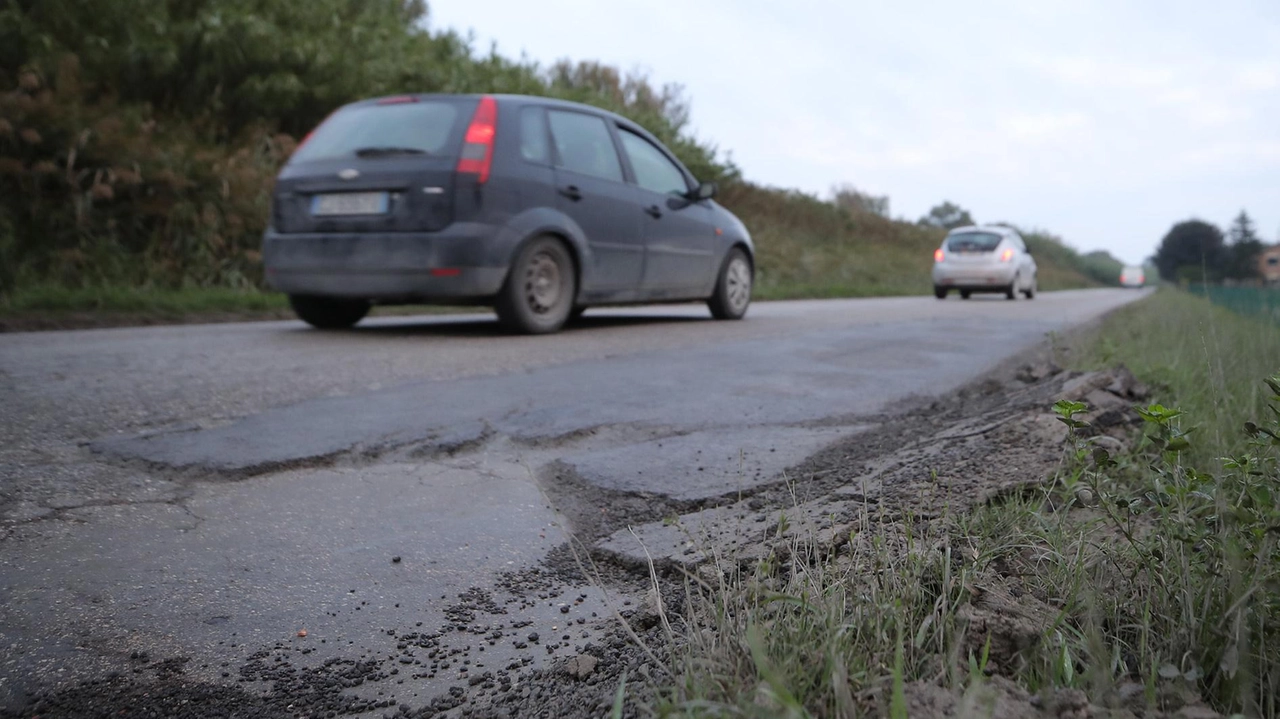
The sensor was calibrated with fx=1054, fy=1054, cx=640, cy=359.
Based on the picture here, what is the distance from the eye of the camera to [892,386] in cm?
512

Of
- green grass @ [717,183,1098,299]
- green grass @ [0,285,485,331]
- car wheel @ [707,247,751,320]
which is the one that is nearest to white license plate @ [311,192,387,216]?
green grass @ [0,285,485,331]

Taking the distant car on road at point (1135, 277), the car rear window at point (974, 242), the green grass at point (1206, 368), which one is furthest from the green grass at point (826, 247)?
the distant car on road at point (1135, 277)

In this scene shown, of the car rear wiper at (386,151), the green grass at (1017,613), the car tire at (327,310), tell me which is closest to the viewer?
the green grass at (1017,613)

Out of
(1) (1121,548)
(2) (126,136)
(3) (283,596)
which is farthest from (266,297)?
(1) (1121,548)

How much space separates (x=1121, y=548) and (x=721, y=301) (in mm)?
7251

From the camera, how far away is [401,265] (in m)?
6.54

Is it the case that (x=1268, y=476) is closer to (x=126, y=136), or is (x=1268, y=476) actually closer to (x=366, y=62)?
(x=126, y=136)

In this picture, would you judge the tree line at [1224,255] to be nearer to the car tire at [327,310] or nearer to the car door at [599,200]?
the car door at [599,200]

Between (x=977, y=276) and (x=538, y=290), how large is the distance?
14.7 metres

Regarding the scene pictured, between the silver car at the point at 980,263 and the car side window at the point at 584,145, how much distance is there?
13.3 metres

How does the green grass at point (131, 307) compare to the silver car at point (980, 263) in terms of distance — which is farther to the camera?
the silver car at point (980, 263)

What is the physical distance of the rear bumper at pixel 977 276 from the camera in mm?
19859

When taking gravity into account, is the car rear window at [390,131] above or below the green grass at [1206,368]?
above

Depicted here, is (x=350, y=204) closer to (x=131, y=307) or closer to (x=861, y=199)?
(x=131, y=307)
